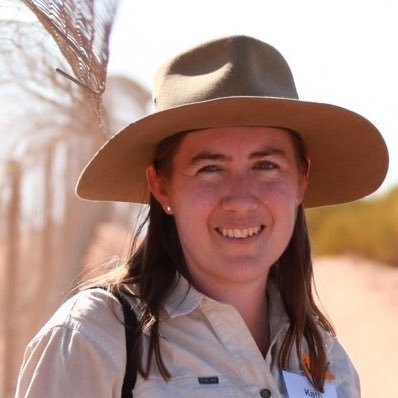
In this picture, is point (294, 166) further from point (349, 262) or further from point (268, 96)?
point (349, 262)

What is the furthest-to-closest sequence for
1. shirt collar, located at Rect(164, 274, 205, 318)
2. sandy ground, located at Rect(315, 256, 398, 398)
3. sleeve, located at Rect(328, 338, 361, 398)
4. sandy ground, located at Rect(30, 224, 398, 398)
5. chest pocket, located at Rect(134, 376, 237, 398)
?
sandy ground, located at Rect(315, 256, 398, 398) < sandy ground, located at Rect(30, 224, 398, 398) < sleeve, located at Rect(328, 338, 361, 398) < shirt collar, located at Rect(164, 274, 205, 318) < chest pocket, located at Rect(134, 376, 237, 398)

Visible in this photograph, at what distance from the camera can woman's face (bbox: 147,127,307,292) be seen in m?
3.01

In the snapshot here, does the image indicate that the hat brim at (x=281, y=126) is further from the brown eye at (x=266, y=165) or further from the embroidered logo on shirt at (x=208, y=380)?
the embroidered logo on shirt at (x=208, y=380)

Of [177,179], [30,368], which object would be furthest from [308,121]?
[30,368]

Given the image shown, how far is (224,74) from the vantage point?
10.1ft

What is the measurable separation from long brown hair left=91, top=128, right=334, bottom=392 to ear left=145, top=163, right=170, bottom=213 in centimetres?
2

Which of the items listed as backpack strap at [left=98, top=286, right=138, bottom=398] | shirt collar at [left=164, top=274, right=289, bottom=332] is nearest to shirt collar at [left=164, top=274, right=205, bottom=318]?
shirt collar at [left=164, top=274, right=289, bottom=332]

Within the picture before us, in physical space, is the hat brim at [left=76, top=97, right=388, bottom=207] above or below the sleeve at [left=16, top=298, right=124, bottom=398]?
above

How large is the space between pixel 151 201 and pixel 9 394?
5077 mm

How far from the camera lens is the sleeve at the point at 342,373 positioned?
3305 millimetres

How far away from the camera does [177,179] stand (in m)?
3.13

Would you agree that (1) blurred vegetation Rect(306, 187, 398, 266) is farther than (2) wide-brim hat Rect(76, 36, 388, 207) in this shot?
Yes

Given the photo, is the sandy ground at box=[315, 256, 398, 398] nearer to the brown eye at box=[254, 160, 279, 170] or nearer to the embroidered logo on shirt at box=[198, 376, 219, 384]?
the brown eye at box=[254, 160, 279, 170]

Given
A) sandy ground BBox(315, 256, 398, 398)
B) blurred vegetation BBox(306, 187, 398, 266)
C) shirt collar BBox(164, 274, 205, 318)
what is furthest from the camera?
blurred vegetation BBox(306, 187, 398, 266)
